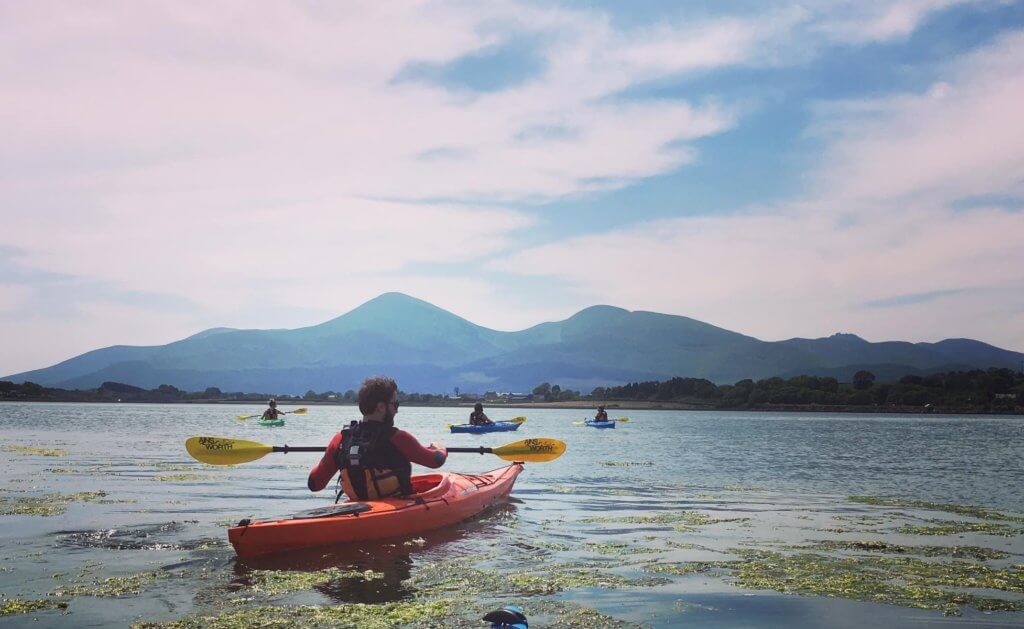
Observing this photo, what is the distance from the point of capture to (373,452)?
12.6 metres

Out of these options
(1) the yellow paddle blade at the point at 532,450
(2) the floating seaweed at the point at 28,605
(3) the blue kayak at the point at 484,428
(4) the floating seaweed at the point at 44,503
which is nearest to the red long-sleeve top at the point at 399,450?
(2) the floating seaweed at the point at 28,605

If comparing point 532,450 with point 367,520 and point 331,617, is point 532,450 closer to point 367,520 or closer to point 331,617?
point 367,520

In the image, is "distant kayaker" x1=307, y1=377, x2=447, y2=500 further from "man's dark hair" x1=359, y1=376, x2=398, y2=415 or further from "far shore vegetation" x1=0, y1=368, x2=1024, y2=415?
"far shore vegetation" x1=0, y1=368, x2=1024, y2=415

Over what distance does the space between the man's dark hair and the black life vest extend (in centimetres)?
27

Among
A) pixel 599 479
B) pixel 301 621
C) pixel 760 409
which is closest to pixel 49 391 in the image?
pixel 760 409

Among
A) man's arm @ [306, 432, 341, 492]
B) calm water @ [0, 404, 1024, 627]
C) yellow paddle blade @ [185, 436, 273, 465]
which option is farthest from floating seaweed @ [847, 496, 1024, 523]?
yellow paddle blade @ [185, 436, 273, 465]

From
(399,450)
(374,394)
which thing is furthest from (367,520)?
(374,394)

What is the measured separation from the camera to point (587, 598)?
356 inches

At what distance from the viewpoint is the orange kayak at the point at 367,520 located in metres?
10.8

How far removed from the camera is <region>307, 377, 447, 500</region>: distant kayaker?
1220cm

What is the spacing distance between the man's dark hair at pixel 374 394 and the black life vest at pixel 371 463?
267mm

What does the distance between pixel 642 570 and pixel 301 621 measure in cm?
476

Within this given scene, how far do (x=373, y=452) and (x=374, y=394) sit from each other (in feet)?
3.50

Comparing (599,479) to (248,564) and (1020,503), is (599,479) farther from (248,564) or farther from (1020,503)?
(248,564)
